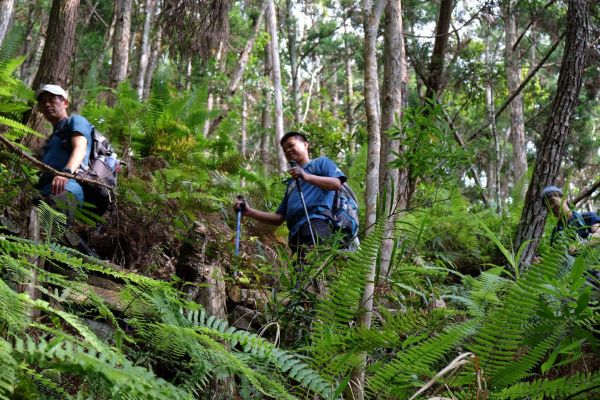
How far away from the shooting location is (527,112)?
22.8m

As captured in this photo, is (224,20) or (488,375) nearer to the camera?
(488,375)

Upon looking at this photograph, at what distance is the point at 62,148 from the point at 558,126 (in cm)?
453

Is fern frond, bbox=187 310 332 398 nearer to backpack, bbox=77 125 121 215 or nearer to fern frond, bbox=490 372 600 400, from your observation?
fern frond, bbox=490 372 600 400

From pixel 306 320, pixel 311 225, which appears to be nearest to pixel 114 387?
pixel 306 320

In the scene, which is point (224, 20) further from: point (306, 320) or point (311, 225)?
point (306, 320)

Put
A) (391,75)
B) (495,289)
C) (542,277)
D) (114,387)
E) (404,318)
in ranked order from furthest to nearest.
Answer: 1. (391,75)
2. (495,289)
3. (404,318)
4. (542,277)
5. (114,387)

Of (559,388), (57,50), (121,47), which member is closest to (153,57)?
(121,47)

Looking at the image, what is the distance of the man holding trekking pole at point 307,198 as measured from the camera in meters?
4.81

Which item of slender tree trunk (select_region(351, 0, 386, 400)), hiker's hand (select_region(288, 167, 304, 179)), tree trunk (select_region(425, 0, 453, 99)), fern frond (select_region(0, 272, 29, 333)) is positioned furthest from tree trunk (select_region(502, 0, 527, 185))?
fern frond (select_region(0, 272, 29, 333))

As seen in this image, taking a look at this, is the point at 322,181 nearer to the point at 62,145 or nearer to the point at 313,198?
the point at 313,198

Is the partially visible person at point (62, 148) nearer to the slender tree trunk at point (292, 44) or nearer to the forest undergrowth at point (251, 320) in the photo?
the forest undergrowth at point (251, 320)

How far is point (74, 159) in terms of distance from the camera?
15.0 ft

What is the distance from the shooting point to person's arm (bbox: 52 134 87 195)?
446 centimetres

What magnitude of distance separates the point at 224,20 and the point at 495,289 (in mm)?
3899
